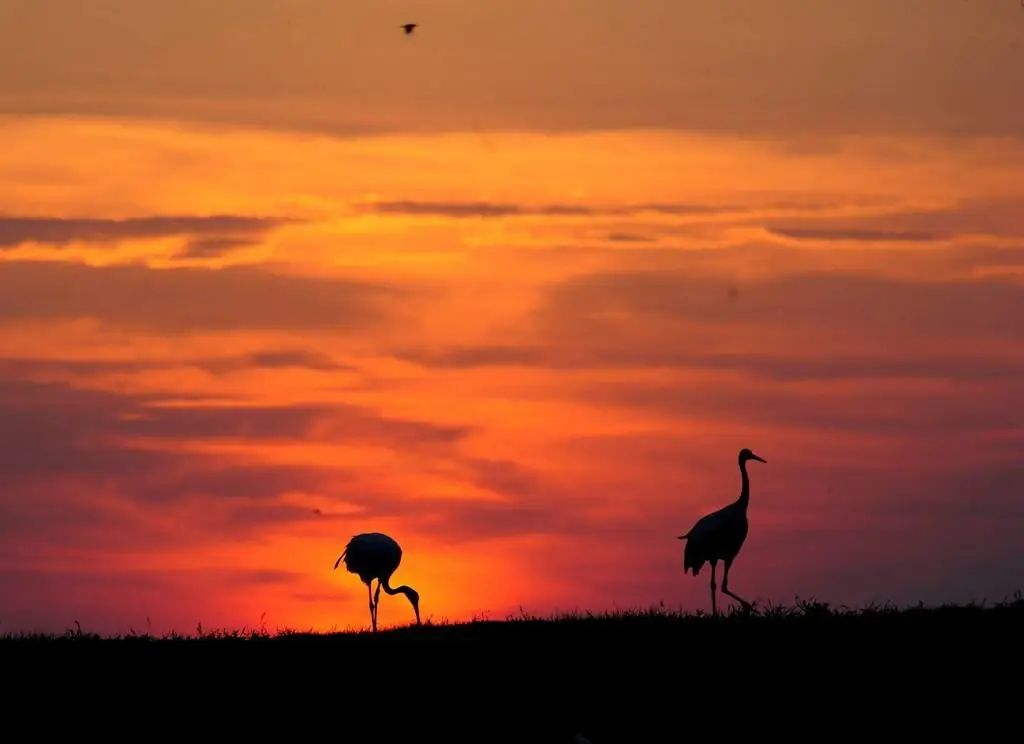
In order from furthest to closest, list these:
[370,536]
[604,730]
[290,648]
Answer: [370,536] → [290,648] → [604,730]

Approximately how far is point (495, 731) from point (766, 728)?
3148 millimetres

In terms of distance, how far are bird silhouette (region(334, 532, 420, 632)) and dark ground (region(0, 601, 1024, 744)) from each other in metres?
11.0

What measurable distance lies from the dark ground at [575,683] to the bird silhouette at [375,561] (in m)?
11.0

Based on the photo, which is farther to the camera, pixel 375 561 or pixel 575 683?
pixel 375 561

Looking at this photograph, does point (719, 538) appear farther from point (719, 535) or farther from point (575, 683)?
point (575, 683)

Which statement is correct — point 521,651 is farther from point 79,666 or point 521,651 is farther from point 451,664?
point 79,666

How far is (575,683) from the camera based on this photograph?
79.7 ft

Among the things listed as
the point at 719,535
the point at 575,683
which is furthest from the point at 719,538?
the point at 575,683

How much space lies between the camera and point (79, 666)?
2584 centimetres

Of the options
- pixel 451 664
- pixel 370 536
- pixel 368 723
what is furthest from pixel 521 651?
pixel 370 536

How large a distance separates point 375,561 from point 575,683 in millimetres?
13895

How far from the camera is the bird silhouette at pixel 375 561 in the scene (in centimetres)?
3781

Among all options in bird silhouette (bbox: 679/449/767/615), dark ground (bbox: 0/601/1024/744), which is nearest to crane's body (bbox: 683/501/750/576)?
bird silhouette (bbox: 679/449/767/615)

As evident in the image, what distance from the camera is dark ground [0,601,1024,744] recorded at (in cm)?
2333
